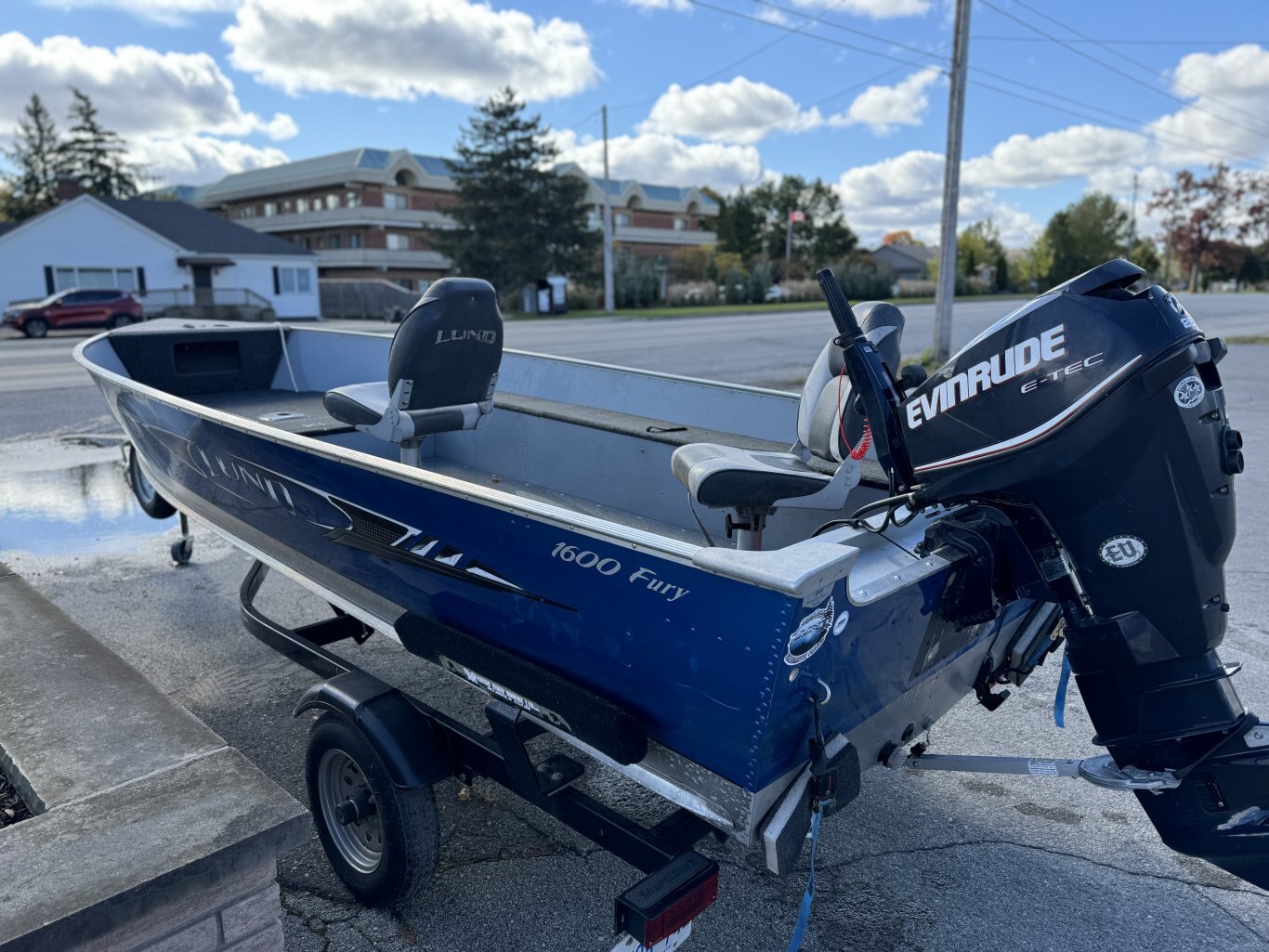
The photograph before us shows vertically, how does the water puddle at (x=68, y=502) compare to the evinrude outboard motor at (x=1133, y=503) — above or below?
below

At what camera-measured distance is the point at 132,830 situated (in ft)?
6.49

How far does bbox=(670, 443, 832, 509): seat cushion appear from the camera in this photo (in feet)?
8.73

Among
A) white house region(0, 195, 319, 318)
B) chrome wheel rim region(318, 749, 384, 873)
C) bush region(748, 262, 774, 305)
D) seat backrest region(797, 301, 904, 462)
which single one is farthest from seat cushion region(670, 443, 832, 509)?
bush region(748, 262, 774, 305)

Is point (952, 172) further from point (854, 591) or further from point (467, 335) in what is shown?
point (854, 591)

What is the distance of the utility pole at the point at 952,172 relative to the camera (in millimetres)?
13219

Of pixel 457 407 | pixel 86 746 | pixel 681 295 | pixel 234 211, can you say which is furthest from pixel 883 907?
pixel 234 211

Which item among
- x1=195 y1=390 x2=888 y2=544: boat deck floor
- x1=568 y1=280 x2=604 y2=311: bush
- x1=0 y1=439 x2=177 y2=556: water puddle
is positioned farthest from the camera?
x1=568 y1=280 x2=604 y2=311: bush

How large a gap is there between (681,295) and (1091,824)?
1619 inches

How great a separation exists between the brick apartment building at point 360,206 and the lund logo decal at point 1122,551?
4881cm

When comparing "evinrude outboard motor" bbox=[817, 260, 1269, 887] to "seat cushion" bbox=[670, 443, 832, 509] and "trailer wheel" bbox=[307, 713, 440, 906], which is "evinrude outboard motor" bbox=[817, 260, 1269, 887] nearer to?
"seat cushion" bbox=[670, 443, 832, 509]

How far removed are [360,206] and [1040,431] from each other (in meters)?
55.2

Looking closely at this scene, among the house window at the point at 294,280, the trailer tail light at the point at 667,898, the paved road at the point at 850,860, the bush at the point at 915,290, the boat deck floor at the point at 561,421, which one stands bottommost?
the paved road at the point at 850,860

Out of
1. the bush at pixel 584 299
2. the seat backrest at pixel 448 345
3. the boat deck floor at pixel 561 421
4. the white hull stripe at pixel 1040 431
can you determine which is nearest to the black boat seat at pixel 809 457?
the boat deck floor at pixel 561 421

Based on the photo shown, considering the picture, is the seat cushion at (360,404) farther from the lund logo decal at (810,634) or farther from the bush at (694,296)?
the bush at (694,296)
